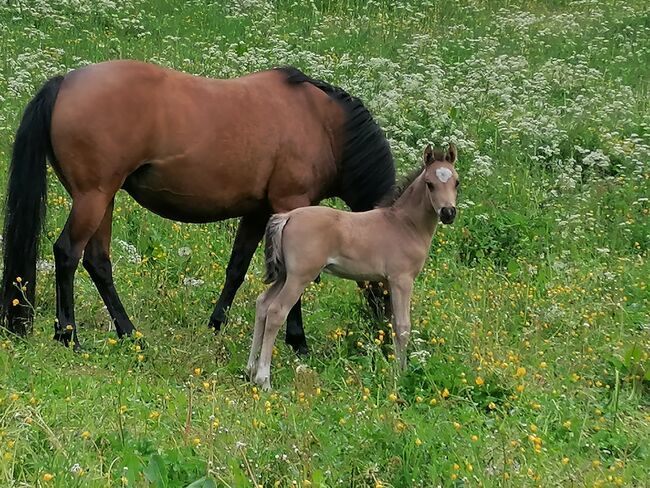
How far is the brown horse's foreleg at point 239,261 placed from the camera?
6.80 meters

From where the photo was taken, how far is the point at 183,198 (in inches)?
251

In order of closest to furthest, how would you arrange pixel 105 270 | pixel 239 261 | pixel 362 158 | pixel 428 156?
pixel 428 156 → pixel 105 270 → pixel 362 158 → pixel 239 261

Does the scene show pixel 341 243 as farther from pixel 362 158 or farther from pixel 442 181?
pixel 362 158

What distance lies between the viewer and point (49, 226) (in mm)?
7773

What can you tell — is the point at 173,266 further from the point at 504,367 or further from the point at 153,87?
the point at 504,367

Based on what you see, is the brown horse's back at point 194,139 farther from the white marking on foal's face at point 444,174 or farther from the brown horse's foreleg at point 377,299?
the white marking on foal's face at point 444,174

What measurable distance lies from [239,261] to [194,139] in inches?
44.1

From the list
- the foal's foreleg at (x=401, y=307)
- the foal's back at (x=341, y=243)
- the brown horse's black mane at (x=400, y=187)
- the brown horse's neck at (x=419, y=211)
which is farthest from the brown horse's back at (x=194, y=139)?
the foal's foreleg at (x=401, y=307)

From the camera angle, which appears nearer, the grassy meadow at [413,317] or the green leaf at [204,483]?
the green leaf at [204,483]

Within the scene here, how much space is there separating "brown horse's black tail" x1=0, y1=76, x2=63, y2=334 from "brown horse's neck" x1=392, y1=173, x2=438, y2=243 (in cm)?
241

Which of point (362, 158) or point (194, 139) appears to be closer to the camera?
point (194, 139)

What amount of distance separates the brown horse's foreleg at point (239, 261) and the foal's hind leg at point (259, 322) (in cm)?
88

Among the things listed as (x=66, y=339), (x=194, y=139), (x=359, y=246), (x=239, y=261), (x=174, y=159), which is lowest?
(x=66, y=339)

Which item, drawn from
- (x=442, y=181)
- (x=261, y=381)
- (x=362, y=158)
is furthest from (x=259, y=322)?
(x=362, y=158)
